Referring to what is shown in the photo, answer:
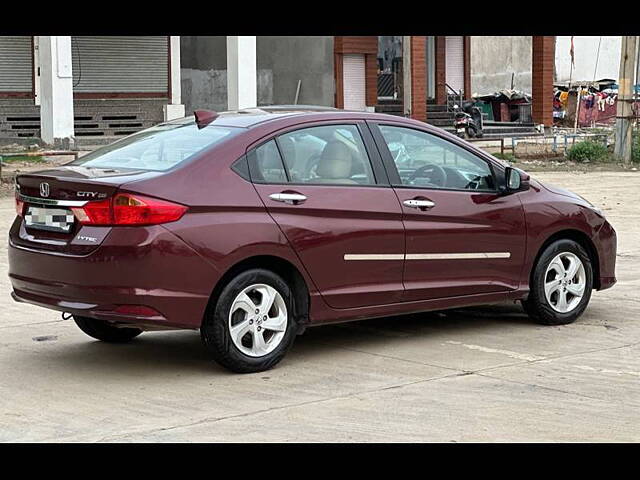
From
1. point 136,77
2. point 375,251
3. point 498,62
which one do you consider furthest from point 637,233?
point 498,62

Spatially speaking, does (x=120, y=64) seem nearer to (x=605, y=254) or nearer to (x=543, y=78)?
(x=543, y=78)

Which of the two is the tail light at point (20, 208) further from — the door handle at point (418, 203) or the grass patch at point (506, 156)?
the grass patch at point (506, 156)

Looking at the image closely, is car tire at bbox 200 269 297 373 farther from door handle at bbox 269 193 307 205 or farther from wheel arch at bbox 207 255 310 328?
door handle at bbox 269 193 307 205

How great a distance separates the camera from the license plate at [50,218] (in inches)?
275

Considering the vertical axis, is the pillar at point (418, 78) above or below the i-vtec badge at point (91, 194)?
above

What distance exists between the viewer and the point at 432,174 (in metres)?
8.21

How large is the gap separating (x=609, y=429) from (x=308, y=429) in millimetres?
1552

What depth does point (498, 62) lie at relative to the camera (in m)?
53.2

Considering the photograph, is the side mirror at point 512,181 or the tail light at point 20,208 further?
the side mirror at point 512,181

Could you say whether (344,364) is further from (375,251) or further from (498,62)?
(498,62)

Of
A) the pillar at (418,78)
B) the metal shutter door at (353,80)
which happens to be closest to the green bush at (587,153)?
the pillar at (418,78)

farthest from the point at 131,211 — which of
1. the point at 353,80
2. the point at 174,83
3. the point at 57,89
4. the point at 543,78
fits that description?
the point at 543,78

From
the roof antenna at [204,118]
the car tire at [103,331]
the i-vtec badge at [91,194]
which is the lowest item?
the car tire at [103,331]

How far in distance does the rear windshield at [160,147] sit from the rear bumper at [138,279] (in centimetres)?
60
